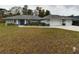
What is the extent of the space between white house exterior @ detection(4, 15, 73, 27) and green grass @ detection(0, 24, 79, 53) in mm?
77

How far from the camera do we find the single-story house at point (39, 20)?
5.89 ft

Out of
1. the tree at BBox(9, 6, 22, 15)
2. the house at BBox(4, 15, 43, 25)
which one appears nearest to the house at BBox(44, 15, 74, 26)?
the house at BBox(4, 15, 43, 25)

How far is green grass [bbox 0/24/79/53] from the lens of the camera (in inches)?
71.1

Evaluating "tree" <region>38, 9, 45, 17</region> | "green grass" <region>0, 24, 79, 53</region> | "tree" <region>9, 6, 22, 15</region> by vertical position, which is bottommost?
"green grass" <region>0, 24, 79, 53</region>

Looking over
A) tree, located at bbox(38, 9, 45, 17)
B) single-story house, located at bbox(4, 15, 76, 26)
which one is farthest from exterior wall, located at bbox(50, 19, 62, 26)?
tree, located at bbox(38, 9, 45, 17)

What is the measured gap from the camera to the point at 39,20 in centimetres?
180

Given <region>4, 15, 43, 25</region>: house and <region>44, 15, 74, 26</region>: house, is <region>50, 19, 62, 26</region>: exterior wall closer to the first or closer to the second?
<region>44, 15, 74, 26</region>: house

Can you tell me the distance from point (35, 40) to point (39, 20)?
0.26 meters

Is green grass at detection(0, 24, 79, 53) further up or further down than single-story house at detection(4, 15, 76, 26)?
further down

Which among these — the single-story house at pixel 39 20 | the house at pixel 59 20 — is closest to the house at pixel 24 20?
the single-story house at pixel 39 20

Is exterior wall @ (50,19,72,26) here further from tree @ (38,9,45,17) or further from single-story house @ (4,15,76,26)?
tree @ (38,9,45,17)

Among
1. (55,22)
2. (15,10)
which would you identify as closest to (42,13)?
(55,22)

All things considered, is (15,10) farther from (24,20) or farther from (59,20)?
(59,20)
